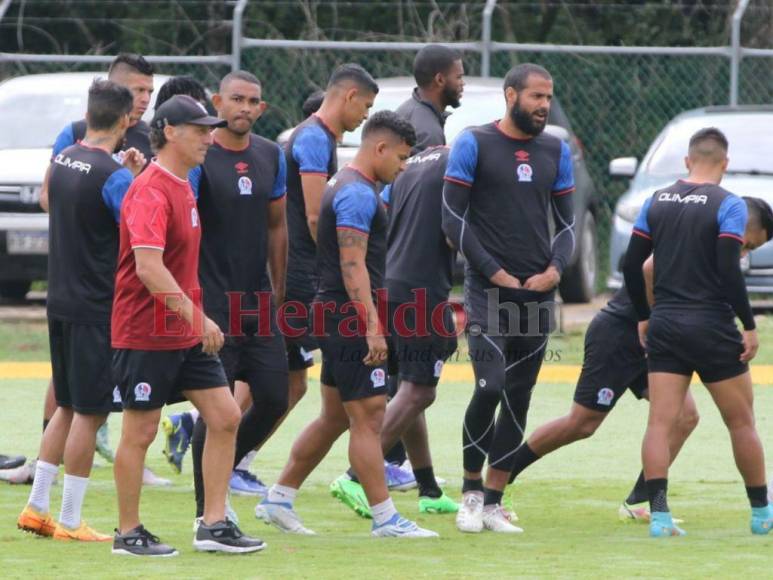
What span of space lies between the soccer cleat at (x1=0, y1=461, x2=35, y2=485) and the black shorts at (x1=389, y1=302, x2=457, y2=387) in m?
2.00

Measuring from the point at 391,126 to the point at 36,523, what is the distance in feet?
7.58

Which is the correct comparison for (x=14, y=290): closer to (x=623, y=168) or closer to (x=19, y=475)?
(x=623, y=168)

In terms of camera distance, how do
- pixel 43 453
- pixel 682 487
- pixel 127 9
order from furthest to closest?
pixel 127 9
pixel 682 487
pixel 43 453

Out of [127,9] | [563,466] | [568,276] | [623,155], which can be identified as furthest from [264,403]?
[127,9]

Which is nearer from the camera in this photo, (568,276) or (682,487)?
(682,487)

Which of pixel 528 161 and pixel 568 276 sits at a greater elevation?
pixel 528 161

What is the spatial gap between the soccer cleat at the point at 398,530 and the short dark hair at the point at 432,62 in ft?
7.90

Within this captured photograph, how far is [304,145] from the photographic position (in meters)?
8.82

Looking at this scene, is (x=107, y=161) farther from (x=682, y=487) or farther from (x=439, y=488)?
(x=682, y=487)

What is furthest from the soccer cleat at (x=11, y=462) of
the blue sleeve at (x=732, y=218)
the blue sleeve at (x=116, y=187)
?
the blue sleeve at (x=732, y=218)

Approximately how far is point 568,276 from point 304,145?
7.95 metres

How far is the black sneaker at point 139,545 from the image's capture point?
7.30m

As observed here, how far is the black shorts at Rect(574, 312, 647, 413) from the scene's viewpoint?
8.52 m

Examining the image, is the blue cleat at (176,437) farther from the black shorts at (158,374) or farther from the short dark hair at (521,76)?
the short dark hair at (521,76)
